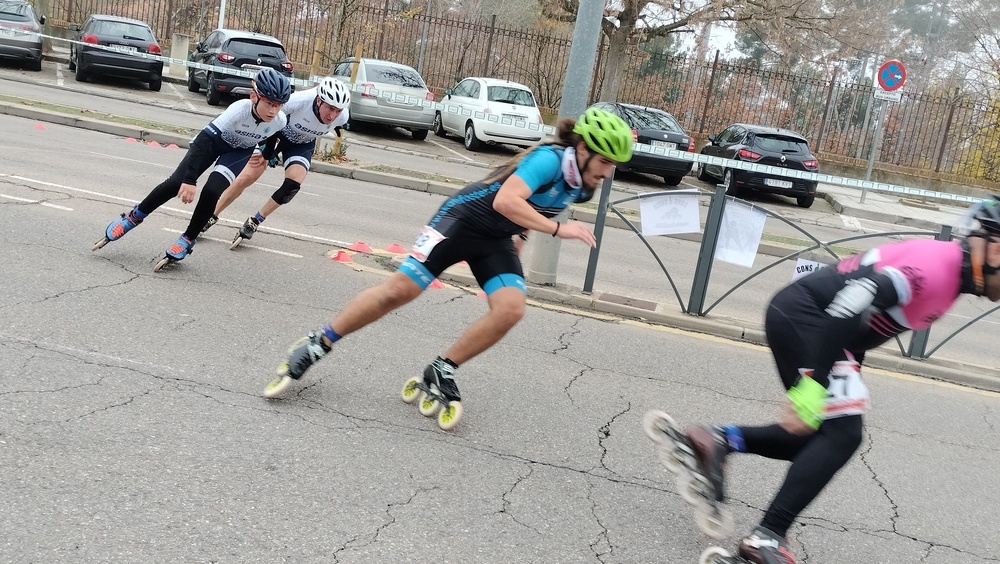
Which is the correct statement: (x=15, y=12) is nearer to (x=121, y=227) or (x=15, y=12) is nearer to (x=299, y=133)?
(x=299, y=133)

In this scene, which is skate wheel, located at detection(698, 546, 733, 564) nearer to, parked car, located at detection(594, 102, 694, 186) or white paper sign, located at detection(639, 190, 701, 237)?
white paper sign, located at detection(639, 190, 701, 237)

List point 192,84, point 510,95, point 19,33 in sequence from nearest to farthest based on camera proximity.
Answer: point 510,95 → point 19,33 → point 192,84

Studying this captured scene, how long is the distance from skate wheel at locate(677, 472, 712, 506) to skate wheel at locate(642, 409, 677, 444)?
0.66 ft

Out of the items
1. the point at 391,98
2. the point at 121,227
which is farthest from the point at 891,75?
the point at 121,227

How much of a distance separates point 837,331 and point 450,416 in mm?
2164

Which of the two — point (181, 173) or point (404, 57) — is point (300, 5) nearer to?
point (404, 57)

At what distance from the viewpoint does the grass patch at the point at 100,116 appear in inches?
621

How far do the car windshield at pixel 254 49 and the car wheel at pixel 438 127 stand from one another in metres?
4.08

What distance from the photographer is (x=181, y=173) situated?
6.91 metres

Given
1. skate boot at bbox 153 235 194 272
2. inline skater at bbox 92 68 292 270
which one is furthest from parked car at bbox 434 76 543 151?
skate boot at bbox 153 235 194 272

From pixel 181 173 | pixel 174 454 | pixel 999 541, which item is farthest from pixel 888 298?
pixel 181 173

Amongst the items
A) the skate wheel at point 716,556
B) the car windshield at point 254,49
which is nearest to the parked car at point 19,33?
the car windshield at point 254,49

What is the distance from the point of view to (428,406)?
5.04 meters

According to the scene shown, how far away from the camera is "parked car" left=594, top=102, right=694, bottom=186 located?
19891mm
